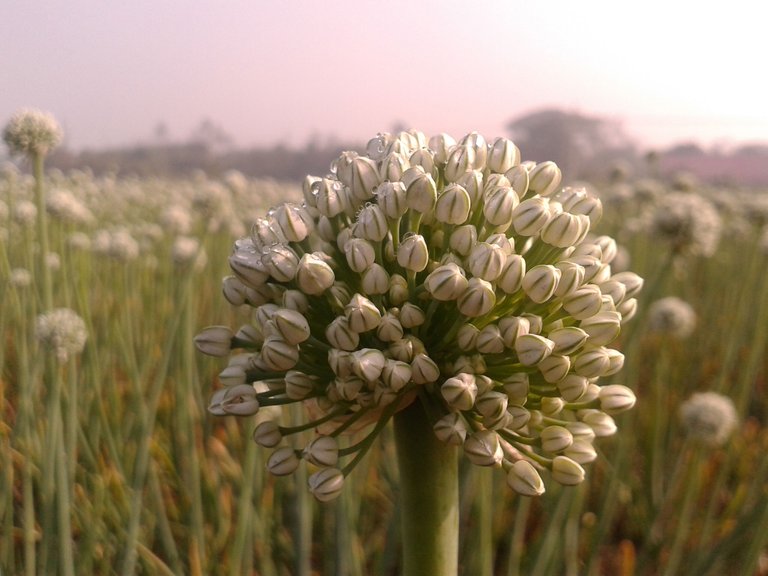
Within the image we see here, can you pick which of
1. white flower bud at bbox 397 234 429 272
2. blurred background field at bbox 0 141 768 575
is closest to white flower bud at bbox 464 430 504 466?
white flower bud at bbox 397 234 429 272

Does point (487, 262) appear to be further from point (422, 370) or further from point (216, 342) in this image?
point (216, 342)

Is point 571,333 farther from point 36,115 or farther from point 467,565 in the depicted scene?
point 36,115

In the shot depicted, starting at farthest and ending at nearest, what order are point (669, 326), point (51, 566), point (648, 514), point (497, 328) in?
point (669, 326)
point (648, 514)
point (51, 566)
point (497, 328)

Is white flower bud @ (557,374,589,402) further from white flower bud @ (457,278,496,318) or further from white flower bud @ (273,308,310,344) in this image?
white flower bud @ (273,308,310,344)

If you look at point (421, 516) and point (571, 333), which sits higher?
point (571, 333)

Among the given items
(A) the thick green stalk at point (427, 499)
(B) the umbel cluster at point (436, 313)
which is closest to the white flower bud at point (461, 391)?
(B) the umbel cluster at point (436, 313)

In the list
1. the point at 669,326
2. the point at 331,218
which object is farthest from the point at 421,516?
the point at 669,326

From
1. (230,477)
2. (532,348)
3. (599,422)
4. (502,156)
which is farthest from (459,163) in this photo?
(230,477)
